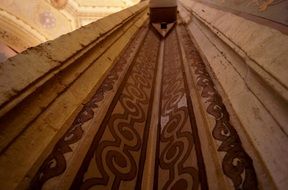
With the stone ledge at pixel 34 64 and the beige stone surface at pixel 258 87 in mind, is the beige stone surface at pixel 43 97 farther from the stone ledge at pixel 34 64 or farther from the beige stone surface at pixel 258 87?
the beige stone surface at pixel 258 87

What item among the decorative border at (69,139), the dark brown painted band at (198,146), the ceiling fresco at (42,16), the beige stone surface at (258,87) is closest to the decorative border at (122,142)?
the decorative border at (69,139)

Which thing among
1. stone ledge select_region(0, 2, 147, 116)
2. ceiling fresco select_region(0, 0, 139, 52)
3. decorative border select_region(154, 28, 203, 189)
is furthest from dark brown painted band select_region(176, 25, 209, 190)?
ceiling fresco select_region(0, 0, 139, 52)

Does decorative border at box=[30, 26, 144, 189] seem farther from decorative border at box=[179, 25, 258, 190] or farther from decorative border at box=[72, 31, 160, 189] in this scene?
decorative border at box=[179, 25, 258, 190]

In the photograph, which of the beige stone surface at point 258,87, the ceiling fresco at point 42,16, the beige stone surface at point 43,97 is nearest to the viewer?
the beige stone surface at point 258,87

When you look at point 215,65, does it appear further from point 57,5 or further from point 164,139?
point 57,5

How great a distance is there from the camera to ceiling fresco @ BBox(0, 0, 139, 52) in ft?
25.7

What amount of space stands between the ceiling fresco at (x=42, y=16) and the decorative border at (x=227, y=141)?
7362mm

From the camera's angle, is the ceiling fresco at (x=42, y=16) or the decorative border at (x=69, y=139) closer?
the decorative border at (x=69, y=139)

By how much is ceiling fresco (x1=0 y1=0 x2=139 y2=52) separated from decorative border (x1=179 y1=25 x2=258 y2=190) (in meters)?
7.36

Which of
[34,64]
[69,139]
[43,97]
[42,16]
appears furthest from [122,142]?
[42,16]

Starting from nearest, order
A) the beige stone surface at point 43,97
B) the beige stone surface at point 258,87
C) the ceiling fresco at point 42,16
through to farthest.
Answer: the beige stone surface at point 258,87 → the beige stone surface at point 43,97 → the ceiling fresco at point 42,16

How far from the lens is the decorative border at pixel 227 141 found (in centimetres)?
77

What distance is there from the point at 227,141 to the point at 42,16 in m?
8.23

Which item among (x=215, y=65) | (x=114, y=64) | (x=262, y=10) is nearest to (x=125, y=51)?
(x=114, y=64)
